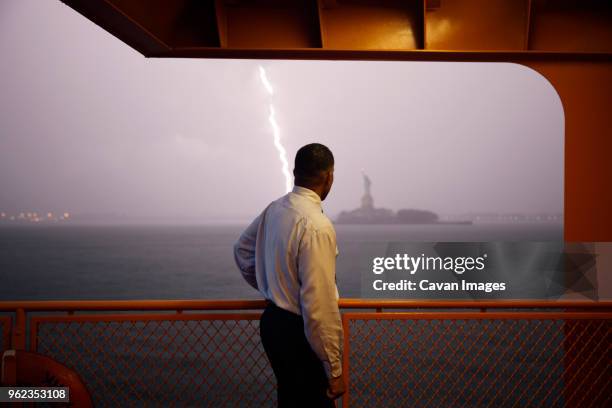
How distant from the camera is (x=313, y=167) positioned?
2.57m

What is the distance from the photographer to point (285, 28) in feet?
17.7

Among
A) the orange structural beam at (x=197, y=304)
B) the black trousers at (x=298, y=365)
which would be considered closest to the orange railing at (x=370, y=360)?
the orange structural beam at (x=197, y=304)

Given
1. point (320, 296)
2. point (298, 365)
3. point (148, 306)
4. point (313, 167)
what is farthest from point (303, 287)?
point (148, 306)

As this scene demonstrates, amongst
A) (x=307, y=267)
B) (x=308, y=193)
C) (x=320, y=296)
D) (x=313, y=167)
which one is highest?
(x=313, y=167)

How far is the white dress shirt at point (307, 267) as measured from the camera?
241cm

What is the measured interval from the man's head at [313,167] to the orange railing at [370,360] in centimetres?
110

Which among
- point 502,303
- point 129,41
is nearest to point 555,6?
point 502,303

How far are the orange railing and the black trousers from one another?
0.71 meters

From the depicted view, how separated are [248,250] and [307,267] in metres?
0.59

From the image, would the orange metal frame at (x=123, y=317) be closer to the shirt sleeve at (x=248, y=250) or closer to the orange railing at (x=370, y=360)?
the orange railing at (x=370, y=360)

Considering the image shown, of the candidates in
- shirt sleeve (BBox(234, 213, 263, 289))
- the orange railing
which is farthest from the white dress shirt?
the orange railing

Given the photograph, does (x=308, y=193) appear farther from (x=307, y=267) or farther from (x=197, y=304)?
(x=197, y=304)

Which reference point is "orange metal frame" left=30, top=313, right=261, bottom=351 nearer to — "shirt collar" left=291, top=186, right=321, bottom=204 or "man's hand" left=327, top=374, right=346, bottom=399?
"man's hand" left=327, top=374, right=346, bottom=399

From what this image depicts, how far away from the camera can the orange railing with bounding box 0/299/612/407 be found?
3584mm
